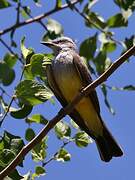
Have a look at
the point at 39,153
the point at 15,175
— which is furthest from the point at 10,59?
the point at 15,175

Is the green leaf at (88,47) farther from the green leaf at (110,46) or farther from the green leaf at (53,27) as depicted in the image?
the green leaf at (53,27)

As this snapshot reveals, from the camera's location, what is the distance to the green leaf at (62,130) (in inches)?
105

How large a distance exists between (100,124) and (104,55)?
149 centimetres

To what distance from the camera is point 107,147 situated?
405cm

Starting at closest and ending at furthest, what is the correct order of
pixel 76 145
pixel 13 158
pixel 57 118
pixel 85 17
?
pixel 13 158
pixel 57 118
pixel 76 145
pixel 85 17

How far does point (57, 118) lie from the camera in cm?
237

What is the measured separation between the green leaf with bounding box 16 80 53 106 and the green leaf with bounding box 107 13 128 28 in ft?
3.99

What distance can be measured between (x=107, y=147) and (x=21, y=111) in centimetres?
181

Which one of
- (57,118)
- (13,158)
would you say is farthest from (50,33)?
(13,158)

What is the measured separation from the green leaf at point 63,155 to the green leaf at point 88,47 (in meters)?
0.69

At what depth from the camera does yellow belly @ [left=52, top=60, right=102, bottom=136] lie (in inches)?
169

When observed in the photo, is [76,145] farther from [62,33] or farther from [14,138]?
[62,33]

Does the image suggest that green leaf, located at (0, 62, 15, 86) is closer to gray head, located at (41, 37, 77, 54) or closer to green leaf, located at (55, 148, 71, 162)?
green leaf, located at (55, 148, 71, 162)

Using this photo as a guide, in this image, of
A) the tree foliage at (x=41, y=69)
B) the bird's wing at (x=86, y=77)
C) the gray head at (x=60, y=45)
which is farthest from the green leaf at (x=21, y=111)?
the gray head at (x=60, y=45)
